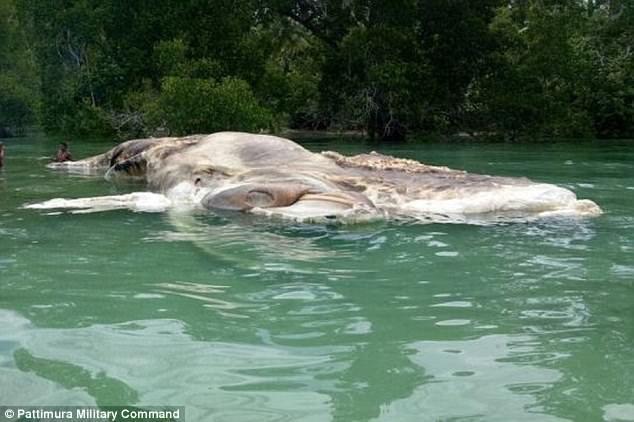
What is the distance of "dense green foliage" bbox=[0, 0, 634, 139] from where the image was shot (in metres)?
27.3

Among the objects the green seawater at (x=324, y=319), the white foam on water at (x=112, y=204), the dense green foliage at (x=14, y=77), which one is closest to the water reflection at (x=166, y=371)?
the green seawater at (x=324, y=319)

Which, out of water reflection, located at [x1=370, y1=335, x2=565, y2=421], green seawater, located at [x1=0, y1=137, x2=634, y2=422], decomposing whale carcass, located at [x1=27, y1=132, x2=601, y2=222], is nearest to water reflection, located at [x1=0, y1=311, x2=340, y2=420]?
green seawater, located at [x1=0, y1=137, x2=634, y2=422]

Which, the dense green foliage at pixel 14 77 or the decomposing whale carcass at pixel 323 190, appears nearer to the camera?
the decomposing whale carcass at pixel 323 190

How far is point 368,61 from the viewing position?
91.6 feet

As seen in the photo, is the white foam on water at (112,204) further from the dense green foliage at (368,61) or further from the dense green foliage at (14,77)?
the dense green foliage at (14,77)

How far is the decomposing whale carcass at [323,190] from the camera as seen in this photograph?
8.17 metres

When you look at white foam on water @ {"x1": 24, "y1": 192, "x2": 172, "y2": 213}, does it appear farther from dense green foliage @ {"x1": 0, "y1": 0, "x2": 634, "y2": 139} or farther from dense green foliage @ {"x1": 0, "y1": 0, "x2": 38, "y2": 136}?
dense green foliage @ {"x1": 0, "y1": 0, "x2": 38, "y2": 136}

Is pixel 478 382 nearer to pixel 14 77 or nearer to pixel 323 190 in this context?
pixel 323 190

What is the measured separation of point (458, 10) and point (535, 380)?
27.3 metres

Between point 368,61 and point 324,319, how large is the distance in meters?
24.4

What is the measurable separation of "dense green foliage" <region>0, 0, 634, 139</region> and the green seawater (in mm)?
19090

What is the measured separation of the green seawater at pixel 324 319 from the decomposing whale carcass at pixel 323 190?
0.53 m

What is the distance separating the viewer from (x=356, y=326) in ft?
14.0

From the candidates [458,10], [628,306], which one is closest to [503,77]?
[458,10]
